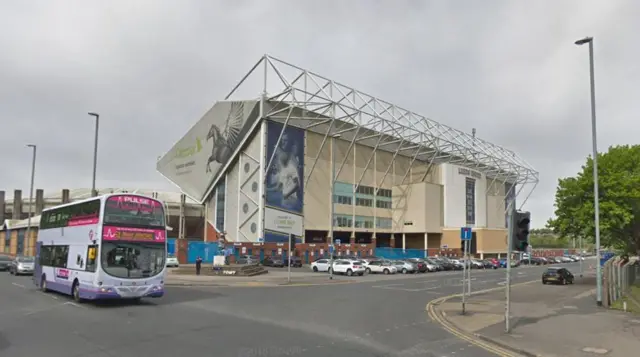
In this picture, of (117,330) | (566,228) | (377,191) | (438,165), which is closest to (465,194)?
(438,165)

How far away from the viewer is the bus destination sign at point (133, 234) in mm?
17953

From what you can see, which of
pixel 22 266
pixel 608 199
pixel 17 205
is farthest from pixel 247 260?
pixel 17 205

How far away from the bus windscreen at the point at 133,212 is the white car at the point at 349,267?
2901cm

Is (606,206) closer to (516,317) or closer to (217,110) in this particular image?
(516,317)

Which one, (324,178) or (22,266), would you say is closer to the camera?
(22,266)

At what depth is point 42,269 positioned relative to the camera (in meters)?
23.5

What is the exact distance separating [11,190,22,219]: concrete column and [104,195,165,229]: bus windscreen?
260 ft

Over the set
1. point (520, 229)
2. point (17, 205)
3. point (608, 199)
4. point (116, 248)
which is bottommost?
point (116, 248)

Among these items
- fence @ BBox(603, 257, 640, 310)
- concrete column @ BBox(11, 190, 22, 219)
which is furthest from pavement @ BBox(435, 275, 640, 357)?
concrete column @ BBox(11, 190, 22, 219)

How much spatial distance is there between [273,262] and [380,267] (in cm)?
1275

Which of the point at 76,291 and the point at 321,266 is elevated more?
the point at 76,291

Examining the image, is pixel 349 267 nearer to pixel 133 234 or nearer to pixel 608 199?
pixel 608 199

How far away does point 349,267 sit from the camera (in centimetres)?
4638

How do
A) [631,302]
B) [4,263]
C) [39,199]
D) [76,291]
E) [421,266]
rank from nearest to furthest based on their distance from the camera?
1. [76,291]
2. [631,302]
3. [4,263]
4. [421,266]
5. [39,199]
